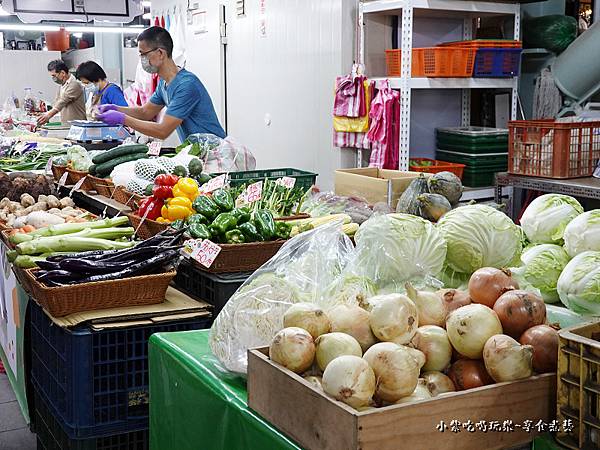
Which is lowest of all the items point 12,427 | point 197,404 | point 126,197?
point 12,427

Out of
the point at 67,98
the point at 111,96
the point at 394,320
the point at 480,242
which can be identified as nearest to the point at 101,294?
the point at 480,242

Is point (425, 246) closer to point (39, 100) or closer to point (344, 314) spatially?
point (344, 314)

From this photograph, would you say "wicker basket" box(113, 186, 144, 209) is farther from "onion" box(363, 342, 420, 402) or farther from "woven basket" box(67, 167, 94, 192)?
"onion" box(363, 342, 420, 402)

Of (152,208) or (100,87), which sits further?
(100,87)

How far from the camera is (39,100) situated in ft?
42.8

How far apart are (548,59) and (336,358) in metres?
5.40

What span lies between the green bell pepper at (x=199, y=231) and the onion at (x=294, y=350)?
1398mm

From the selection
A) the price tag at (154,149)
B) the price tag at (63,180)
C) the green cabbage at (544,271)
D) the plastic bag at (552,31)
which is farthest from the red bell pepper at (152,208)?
the plastic bag at (552,31)

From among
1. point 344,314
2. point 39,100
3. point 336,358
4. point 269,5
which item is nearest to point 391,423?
point 336,358

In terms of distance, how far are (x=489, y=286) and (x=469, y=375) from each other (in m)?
0.25

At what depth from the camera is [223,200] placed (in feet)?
10.2

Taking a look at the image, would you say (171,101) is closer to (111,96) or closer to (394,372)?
(111,96)

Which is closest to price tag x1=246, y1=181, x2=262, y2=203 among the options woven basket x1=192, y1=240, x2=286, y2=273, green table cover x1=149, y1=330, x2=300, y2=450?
woven basket x1=192, y1=240, x2=286, y2=273

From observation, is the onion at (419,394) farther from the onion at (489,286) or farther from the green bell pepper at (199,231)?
the green bell pepper at (199,231)
